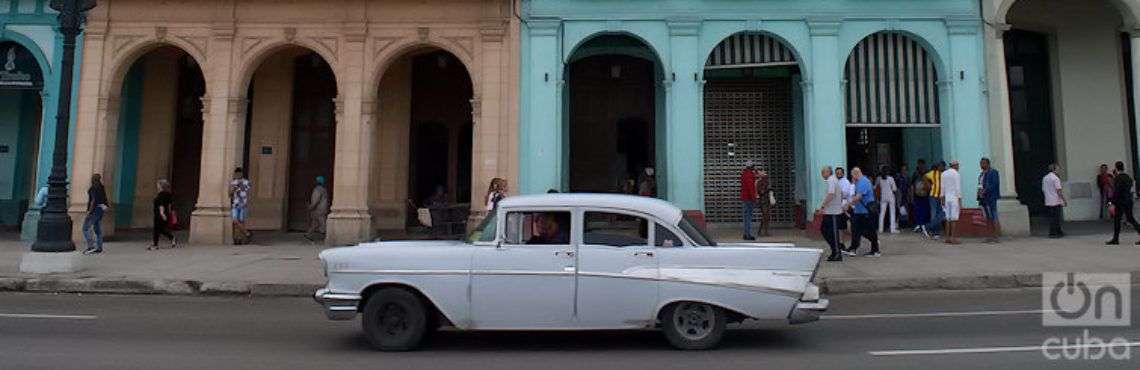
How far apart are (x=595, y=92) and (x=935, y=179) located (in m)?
8.77

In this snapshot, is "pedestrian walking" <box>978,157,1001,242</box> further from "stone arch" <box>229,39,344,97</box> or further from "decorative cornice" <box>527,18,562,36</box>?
"stone arch" <box>229,39,344,97</box>

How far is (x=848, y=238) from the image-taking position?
46.7ft

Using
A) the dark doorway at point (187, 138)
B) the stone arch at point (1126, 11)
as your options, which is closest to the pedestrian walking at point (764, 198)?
the stone arch at point (1126, 11)

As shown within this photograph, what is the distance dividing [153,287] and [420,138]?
9.99 meters

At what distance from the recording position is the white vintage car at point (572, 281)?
6.18 m

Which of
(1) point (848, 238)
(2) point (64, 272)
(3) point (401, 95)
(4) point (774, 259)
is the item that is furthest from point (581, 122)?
(4) point (774, 259)

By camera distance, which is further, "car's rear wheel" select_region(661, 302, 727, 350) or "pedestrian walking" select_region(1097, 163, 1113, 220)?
"pedestrian walking" select_region(1097, 163, 1113, 220)

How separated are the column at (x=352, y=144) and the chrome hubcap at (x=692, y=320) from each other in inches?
443

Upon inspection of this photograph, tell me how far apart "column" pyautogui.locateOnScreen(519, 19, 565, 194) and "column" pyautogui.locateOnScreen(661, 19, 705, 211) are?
259 cm

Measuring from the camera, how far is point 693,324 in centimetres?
628

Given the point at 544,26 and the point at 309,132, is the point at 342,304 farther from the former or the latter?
the point at 309,132

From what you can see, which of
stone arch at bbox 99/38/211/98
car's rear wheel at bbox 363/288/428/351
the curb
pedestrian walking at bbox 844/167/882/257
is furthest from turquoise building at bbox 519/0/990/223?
car's rear wheel at bbox 363/288/428/351

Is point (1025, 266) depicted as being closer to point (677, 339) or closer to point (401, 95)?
point (677, 339)

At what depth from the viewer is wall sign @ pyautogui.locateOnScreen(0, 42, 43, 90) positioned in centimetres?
1681
